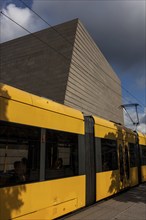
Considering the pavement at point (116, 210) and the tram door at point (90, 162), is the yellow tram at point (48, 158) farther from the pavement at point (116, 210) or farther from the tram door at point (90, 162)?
the pavement at point (116, 210)

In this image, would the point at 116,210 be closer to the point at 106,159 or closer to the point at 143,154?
the point at 106,159

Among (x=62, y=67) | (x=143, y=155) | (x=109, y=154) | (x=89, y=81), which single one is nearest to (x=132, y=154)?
(x=143, y=155)

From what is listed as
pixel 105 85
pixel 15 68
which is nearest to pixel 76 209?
pixel 15 68

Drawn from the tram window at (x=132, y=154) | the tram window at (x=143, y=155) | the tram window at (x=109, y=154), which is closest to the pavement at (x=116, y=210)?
the tram window at (x=109, y=154)

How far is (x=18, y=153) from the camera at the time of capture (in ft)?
20.4

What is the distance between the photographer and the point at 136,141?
15727mm

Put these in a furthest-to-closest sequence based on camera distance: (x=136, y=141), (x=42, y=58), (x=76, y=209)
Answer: (x=42, y=58) < (x=136, y=141) < (x=76, y=209)

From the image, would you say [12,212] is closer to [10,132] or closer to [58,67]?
[10,132]

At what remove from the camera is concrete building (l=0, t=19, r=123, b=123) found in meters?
40.7

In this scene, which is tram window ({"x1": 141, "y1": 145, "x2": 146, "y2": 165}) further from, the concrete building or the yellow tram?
the concrete building

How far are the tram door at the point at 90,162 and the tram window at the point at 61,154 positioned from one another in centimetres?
75

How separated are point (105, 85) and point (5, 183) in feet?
163

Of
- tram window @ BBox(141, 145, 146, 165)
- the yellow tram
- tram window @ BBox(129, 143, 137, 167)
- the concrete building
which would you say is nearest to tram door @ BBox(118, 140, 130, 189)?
tram window @ BBox(129, 143, 137, 167)

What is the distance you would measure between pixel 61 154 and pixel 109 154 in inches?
146
